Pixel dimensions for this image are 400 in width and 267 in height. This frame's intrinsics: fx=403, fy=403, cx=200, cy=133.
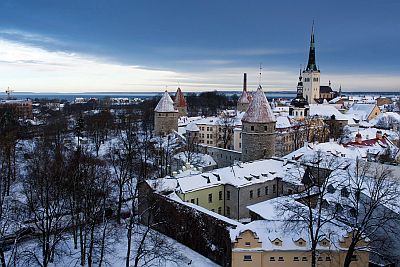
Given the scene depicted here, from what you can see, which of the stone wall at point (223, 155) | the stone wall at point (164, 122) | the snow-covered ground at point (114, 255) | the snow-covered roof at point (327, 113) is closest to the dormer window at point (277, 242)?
the snow-covered ground at point (114, 255)

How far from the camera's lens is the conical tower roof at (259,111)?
1389 inches

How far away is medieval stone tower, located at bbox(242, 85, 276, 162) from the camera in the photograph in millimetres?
Result: 35312

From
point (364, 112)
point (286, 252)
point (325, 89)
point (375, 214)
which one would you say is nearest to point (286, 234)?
point (286, 252)

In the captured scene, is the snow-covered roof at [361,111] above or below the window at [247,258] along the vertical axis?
above

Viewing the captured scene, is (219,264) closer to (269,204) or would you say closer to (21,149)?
(269,204)

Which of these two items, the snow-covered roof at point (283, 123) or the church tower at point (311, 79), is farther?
the church tower at point (311, 79)

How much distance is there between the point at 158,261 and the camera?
20891 millimetres

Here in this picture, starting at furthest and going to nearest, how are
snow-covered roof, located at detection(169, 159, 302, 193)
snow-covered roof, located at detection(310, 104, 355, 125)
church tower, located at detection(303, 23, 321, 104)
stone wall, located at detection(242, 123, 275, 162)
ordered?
church tower, located at detection(303, 23, 321, 104), snow-covered roof, located at detection(310, 104, 355, 125), stone wall, located at detection(242, 123, 275, 162), snow-covered roof, located at detection(169, 159, 302, 193)

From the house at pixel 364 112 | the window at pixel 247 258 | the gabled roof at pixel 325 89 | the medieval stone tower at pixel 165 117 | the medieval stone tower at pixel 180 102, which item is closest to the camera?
the window at pixel 247 258

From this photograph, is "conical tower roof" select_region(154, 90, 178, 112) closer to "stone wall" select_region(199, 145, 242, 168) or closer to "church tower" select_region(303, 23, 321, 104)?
"stone wall" select_region(199, 145, 242, 168)

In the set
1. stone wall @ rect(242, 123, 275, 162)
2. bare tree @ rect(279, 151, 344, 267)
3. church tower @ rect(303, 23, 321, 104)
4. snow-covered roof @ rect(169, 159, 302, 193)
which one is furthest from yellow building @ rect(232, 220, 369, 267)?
church tower @ rect(303, 23, 321, 104)

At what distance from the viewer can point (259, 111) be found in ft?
116

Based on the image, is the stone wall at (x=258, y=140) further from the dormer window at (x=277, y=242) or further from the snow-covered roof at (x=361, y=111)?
the snow-covered roof at (x=361, y=111)

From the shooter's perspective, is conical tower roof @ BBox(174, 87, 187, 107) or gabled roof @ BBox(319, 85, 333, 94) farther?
gabled roof @ BBox(319, 85, 333, 94)
